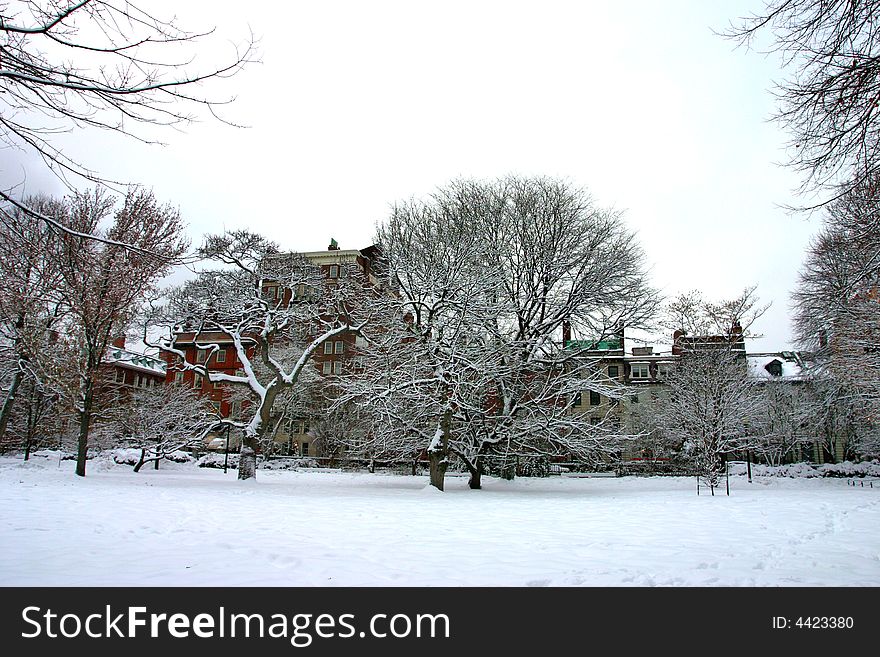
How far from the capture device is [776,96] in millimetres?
6883

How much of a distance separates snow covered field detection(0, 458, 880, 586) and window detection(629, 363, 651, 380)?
39623mm

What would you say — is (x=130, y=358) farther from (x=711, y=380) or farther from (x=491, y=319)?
(x=711, y=380)

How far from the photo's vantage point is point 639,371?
51.5m

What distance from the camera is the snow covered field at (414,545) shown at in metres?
5.20

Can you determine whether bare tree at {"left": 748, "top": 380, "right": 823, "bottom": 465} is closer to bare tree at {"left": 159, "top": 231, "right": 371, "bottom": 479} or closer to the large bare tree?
the large bare tree

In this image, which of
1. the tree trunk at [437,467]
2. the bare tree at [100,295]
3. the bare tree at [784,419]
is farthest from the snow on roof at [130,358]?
the bare tree at [784,419]

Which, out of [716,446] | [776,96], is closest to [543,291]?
[716,446]

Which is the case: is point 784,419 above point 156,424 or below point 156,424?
above

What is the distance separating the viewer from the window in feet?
166

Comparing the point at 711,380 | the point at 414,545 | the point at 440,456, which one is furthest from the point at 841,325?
the point at 414,545

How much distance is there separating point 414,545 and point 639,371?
1903 inches

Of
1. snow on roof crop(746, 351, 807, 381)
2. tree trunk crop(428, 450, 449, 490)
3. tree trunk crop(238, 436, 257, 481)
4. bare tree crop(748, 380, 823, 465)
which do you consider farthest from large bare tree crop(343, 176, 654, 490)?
snow on roof crop(746, 351, 807, 381)

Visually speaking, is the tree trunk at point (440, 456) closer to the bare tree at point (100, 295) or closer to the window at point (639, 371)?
the bare tree at point (100, 295)

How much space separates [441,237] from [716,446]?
46.8 feet
